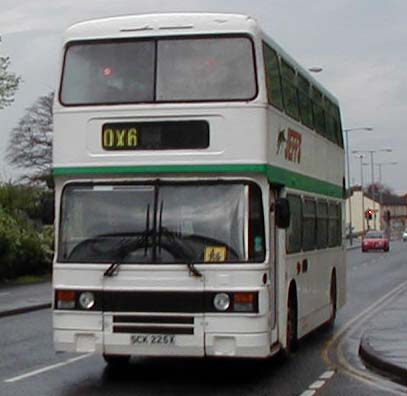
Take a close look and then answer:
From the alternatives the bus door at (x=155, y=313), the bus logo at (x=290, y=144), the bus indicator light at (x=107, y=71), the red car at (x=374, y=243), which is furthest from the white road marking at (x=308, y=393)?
the red car at (x=374, y=243)

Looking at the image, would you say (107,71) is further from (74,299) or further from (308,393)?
(308,393)

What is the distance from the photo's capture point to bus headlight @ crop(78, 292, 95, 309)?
12.9m

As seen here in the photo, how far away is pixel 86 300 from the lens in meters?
12.9

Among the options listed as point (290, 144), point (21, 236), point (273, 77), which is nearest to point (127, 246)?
point (273, 77)

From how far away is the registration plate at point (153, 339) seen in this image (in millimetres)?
12605

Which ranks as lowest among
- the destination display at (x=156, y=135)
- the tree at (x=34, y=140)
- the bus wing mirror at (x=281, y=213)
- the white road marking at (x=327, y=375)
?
the white road marking at (x=327, y=375)

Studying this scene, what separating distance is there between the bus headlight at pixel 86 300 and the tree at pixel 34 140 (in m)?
76.9

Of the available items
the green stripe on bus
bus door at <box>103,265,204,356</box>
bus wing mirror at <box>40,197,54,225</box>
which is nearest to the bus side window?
the green stripe on bus

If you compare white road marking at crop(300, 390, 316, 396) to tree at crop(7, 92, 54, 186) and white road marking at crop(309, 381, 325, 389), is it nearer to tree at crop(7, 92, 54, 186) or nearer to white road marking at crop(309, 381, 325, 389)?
white road marking at crop(309, 381, 325, 389)

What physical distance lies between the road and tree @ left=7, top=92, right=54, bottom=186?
7204cm

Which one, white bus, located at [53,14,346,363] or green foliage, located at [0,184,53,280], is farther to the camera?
green foliage, located at [0,184,53,280]

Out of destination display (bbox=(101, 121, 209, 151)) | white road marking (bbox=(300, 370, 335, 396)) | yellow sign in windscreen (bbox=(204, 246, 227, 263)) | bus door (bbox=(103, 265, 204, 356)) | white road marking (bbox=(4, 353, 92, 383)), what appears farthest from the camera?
white road marking (bbox=(4, 353, 92, 383))

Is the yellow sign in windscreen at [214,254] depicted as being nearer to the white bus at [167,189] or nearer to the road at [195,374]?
the white bus at [167,189]

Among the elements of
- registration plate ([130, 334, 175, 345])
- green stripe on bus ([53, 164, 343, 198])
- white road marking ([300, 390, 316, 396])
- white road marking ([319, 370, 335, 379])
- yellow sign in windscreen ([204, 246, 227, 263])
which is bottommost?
white road marking ([300, 390, 316, 396])
